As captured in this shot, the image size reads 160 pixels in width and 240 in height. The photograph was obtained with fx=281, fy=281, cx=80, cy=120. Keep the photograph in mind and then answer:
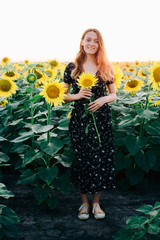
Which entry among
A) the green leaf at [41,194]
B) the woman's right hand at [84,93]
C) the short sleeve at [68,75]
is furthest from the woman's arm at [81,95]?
the green leaf at [41,194]

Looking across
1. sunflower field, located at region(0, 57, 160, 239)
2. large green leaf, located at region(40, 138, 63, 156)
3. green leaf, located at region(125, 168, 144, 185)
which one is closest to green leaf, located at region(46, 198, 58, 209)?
sunflower field, located at region(0, 57, 160, 239)

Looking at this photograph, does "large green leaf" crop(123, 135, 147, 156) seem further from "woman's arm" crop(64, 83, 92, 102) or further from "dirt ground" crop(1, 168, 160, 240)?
"woman's arm" crop(64, 83, 92, 102)

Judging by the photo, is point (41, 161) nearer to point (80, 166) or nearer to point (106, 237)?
point (80, 166)

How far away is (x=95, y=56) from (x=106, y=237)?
1.65 meters

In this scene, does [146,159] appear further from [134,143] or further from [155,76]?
[155,76]

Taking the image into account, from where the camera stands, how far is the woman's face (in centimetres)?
257

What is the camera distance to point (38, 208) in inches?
116

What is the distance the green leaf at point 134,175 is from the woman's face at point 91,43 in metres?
1.46

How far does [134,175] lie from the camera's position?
Answer: 3.23 m

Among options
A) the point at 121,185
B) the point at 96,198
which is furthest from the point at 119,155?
the point at 96,198

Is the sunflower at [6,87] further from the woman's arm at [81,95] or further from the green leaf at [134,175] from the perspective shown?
the green leaf at [134,175]

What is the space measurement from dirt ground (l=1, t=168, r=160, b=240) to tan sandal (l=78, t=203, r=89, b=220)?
0.04 m

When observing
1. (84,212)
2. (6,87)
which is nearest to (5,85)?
(6,87)

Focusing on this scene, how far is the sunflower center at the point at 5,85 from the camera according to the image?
3.04 m
